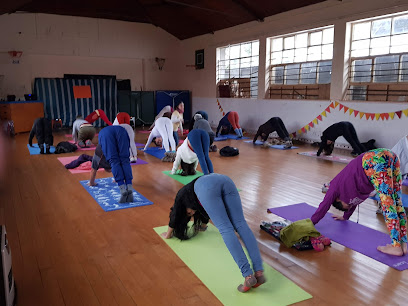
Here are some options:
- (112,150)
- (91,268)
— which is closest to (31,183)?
(112,150)

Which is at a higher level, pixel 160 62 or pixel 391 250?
pixel 160 62

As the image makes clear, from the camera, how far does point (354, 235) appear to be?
3.00 metres

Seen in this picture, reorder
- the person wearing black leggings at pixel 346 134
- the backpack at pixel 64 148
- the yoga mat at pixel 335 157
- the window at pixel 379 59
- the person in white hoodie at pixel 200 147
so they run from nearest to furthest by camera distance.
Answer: the person in white hoodie at pixel 200 147
the yoga mat at pixel 335 157
the person wearing black leggings at pixel 346 134
the window at pixel 379 59
the backpack at pixel 64 148

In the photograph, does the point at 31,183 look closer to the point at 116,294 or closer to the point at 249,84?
the point at 116,294

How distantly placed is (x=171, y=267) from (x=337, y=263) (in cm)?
122

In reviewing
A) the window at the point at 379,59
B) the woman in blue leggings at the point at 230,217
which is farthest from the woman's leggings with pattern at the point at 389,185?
the window at the point at 379,59

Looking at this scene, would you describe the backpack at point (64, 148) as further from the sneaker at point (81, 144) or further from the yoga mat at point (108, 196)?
the yoga mat at point (108, 196)

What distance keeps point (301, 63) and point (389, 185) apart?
6255 mm

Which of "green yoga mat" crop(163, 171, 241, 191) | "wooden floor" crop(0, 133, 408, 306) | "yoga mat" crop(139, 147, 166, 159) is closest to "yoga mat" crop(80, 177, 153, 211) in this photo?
"wooden floor" crop(0, 133, 408, 306)

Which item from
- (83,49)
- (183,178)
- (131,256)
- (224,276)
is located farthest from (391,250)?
(83,49)

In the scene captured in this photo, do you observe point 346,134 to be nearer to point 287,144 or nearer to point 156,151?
point 287,144

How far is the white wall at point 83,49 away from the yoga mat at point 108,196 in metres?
7.60

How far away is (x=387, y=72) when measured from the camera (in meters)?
6.59

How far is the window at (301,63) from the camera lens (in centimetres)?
775
